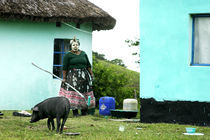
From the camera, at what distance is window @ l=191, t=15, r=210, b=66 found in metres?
9.32

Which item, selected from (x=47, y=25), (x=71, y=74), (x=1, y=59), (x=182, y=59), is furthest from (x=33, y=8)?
(x=182, y=59)

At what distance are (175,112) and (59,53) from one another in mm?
5319

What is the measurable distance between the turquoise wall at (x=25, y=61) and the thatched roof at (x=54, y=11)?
469 millimetres

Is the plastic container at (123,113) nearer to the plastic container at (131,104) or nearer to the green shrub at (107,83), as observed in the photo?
the plastic container at (131,104)

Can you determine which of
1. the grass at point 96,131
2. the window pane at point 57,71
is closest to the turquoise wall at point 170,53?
the grass at point 96,131

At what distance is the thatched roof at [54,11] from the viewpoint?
12.7 metres

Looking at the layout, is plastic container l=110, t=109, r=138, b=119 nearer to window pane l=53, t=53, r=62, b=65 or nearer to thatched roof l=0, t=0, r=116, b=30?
window pane l=53, t=53, r=62, b=65

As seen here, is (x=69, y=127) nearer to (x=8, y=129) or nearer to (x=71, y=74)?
(x=8, y=129)

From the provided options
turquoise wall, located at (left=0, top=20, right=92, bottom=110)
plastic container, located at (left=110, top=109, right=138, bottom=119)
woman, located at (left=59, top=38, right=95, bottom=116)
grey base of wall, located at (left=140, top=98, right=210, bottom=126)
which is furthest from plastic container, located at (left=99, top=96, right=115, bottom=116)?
turquoise wall, located at (left=0, top=20, right=92, bottom=110)

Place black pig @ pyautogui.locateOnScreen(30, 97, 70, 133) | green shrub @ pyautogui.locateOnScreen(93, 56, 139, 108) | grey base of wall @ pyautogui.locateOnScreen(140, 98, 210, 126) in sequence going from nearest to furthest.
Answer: black pig @ pyautogui.locateOnScreen(30, 97, 70, 133) < grey base of wall @ pyautogui.locateOnScreen(140, 98, 210, 126) < green shrub @ pyautogui.locateOnScreen(93, 56, 139, 108)

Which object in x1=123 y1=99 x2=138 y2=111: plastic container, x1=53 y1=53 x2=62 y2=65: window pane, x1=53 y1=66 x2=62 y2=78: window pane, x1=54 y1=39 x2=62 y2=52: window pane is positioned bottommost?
x1=123 y1=99 x2=138 y2=111: plastic container

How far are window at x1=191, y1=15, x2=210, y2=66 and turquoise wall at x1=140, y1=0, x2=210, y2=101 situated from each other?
0.11 m

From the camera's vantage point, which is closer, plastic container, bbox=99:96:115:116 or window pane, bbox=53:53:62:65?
plastic container, bbox=99:96:115:116

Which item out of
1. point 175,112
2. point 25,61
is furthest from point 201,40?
point 25,61
